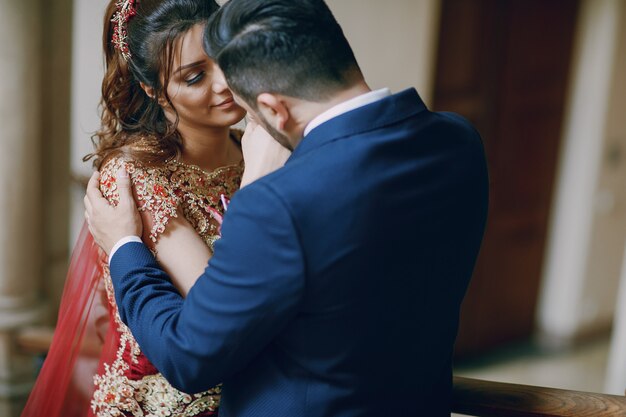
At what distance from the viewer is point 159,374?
6.28 ft

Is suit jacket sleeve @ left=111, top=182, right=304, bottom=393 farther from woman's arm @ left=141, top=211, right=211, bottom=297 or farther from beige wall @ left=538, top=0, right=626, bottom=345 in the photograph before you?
beige wall @ left=538, top=0, right=626, bottom=345

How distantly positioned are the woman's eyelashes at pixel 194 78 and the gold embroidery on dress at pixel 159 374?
0.20 m

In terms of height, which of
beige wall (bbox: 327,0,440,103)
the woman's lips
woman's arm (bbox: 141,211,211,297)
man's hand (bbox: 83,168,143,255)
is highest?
beige wall (bbox: 327,0,440,103)

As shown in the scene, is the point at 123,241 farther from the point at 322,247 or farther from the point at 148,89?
the point at 322,247

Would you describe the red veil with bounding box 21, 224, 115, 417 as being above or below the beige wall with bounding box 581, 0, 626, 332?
below

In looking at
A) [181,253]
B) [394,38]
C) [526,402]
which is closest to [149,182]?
[181,253]

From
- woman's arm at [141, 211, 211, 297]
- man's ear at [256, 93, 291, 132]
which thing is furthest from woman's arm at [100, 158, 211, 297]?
man's ear at [256, 93, 291, 132]

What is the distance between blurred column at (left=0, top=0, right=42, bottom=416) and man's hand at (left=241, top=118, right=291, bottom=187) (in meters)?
1.51

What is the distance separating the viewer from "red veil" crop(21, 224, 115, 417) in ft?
6.64

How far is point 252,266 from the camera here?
1324 millimetres

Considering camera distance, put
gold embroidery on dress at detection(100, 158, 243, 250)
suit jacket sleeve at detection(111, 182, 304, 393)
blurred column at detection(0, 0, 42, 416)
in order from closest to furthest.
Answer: suit jacket sleeve at detection(111, 182, 304, 393), gold embroidery on dress at detection(100, 158, 243, 250), blurred column at detection(0, 0, 42, 416)

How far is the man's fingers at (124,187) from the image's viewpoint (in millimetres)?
1763

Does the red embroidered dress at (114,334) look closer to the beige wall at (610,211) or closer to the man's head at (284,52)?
the man's head at (284,52)

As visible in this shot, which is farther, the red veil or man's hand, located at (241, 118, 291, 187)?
the red veil
